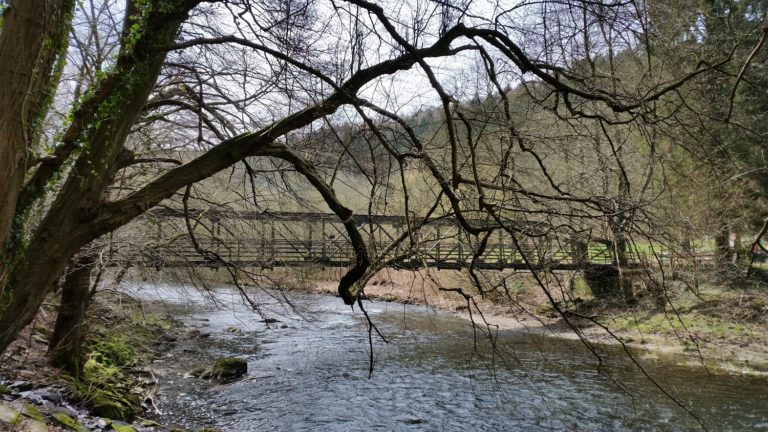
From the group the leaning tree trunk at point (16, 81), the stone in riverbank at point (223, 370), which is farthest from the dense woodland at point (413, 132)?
the stone in riverbank at point (223, 370)

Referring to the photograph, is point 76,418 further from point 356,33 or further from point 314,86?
point 356,33

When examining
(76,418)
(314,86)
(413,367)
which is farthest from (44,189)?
(413,367)

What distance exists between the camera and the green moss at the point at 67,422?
17.7 feet

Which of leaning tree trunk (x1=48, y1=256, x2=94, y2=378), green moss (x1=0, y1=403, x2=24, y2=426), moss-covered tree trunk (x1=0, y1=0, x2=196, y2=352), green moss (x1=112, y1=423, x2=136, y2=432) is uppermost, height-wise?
moss-covered tree trunk (x1=0, y1=0, x2=196, y2=352)

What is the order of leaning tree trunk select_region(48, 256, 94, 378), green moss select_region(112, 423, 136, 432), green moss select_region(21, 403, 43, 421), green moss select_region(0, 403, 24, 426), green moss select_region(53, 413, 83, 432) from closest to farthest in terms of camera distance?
green moss select_region(0, 403, 24, 426), green moss select_region(21, 403, 43, 421), green moss select_region(53, 413, 83, 432), green moss select_region(112, 423, 136, 432), leaning tree trunk select_region(48, 256, 94, 378)

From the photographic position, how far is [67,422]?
5457 mm

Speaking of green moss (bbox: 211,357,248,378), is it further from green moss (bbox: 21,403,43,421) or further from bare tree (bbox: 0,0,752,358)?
bare tree (bbox: 0,0,752,358)

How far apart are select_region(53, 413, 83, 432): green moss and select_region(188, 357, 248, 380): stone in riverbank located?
4.46 metres

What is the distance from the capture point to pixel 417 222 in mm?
3365

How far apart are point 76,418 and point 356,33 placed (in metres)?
5.56

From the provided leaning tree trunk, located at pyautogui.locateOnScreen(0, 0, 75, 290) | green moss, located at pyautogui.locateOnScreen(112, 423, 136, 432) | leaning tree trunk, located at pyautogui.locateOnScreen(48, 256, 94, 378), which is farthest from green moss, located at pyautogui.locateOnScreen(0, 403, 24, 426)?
leaning tree trunk, located at pyautogui.locateOnScreen(48, 256, 94, 378)

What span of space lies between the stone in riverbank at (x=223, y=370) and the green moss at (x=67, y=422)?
446 centimetres

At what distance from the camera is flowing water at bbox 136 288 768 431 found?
7652mm

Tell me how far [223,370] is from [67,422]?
184 inches
